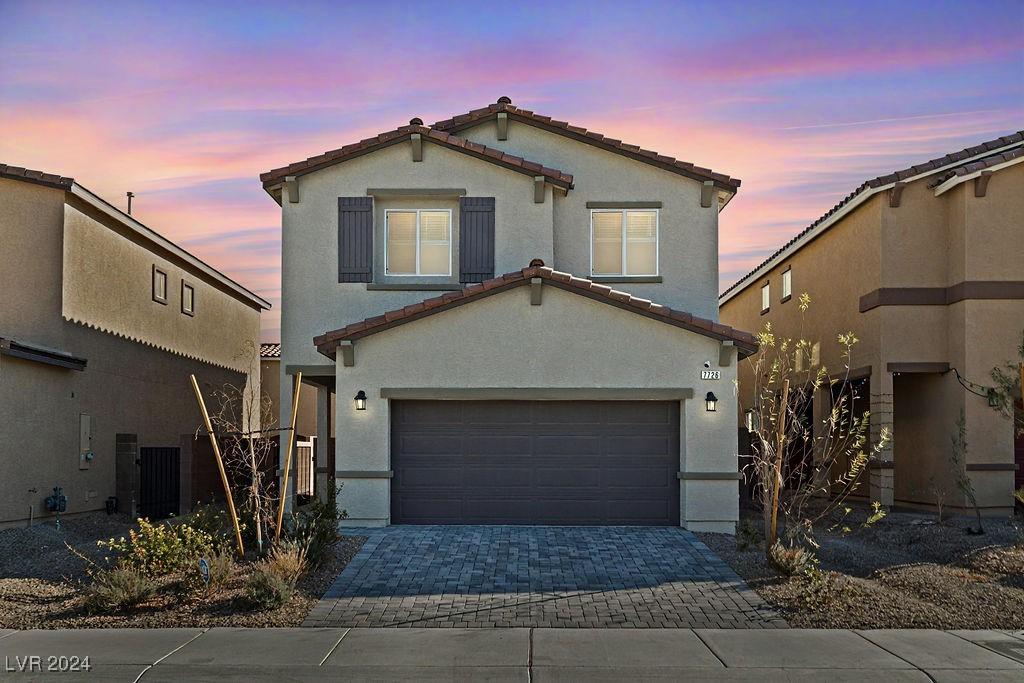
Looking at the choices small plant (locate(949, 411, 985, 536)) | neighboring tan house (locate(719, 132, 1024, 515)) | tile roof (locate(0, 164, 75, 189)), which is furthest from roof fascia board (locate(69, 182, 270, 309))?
small plant (locate(949, 411, 985, 536))

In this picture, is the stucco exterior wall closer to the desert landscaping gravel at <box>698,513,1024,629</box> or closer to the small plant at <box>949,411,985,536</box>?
the desert landscaping gravel at <box>698,513,1024,629</box>

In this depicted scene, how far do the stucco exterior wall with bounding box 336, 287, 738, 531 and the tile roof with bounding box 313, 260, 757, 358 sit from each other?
17cm

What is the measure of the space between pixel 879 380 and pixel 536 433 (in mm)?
7601

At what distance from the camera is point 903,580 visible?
1274cm

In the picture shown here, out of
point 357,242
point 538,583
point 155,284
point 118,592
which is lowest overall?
point 538,583

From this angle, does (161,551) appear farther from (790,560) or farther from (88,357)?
(88,357)

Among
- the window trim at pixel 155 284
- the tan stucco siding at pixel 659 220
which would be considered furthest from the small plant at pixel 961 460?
the window trim at pixel 155 284

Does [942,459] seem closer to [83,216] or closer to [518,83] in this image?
[518,83]

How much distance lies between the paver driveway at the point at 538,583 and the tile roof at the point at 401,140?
674cm

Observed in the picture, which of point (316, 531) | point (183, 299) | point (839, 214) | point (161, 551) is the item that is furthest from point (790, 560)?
point (183, 299)

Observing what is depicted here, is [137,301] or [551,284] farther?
[137,301]

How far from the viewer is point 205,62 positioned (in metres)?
17.0

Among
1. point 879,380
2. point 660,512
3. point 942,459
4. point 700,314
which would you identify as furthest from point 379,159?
point 942,459

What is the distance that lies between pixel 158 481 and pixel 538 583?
1147 cm
